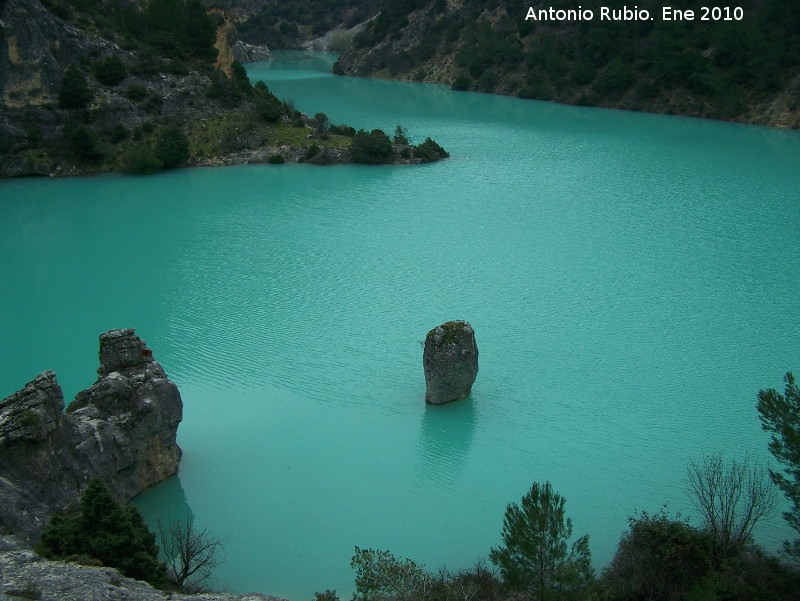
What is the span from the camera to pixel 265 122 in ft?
182

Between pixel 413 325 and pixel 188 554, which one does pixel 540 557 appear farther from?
pixel 413 325

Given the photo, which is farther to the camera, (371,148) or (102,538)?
(371,148)

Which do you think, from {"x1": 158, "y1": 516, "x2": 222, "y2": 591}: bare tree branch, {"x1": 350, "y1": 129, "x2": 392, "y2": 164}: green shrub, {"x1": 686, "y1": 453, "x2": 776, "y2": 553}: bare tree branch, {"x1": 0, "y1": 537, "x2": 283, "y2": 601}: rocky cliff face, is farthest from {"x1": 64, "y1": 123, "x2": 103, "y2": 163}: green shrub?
{"x1": 686, "y1": 453, "x2": 776, "y2": 553}: bare tree branch

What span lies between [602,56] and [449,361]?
2555 inches

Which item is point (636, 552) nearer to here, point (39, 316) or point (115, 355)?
point (115, 355)

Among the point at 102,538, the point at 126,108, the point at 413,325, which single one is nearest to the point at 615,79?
the point at 126,108

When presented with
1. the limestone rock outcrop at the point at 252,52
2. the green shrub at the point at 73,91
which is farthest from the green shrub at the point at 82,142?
the limestone rock outcrop at the point at 252,52

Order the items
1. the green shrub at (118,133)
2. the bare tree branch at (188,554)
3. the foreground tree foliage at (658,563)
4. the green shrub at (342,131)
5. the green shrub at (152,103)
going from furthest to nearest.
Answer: the green shrub at (342,131) → the green shrub at (152,103) → the green shrub at (118,133) → the bare tree branch at (188,554) → the foreground tree foliage at (658,563)

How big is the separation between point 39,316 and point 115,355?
505 inches

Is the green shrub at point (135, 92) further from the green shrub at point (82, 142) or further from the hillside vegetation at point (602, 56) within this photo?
the hillside vegetation at point (602, 56)

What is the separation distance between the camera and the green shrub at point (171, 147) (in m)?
49.7

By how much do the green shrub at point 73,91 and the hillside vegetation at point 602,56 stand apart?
1791 inches

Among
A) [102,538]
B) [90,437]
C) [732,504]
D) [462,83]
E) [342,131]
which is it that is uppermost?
[462,83]

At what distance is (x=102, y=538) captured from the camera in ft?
40.4
